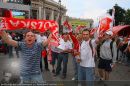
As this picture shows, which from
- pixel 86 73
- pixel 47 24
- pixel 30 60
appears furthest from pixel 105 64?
pixel 30 60

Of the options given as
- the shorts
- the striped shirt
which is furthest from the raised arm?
the shorts

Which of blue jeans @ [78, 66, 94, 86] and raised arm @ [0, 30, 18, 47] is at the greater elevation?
raised arm @ [0, 30, 18, 47]

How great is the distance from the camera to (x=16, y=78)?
→ 7355mm

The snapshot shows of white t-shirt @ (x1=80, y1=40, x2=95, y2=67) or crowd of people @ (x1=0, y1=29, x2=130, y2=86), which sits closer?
crowd of people @ (x1=0, y1=29, x2=130, y2=86)

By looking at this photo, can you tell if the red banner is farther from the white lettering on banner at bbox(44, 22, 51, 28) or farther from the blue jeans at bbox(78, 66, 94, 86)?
the blue jeans at bbox(78, 66, 94, 86)

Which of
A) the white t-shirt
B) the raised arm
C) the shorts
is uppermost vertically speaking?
the raised arm

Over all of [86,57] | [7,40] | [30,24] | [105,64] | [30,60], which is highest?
[30,24]

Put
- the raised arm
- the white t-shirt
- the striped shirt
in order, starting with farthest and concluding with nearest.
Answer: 1. the white t-shirt
2. the raised arm
3. the striped shirt

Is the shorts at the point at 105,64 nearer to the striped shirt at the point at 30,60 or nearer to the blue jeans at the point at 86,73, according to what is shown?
the blue jeans at the point at 86,73

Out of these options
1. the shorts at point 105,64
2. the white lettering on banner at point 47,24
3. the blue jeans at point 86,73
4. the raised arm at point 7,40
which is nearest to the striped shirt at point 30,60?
the raised arm at point 7,40

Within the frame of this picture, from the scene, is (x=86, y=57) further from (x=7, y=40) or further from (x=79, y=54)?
(x=7, y=40)

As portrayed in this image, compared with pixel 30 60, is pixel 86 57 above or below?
below

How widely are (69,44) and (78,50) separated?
407cm

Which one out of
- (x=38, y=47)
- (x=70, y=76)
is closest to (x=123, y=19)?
(x=70, y=76)
